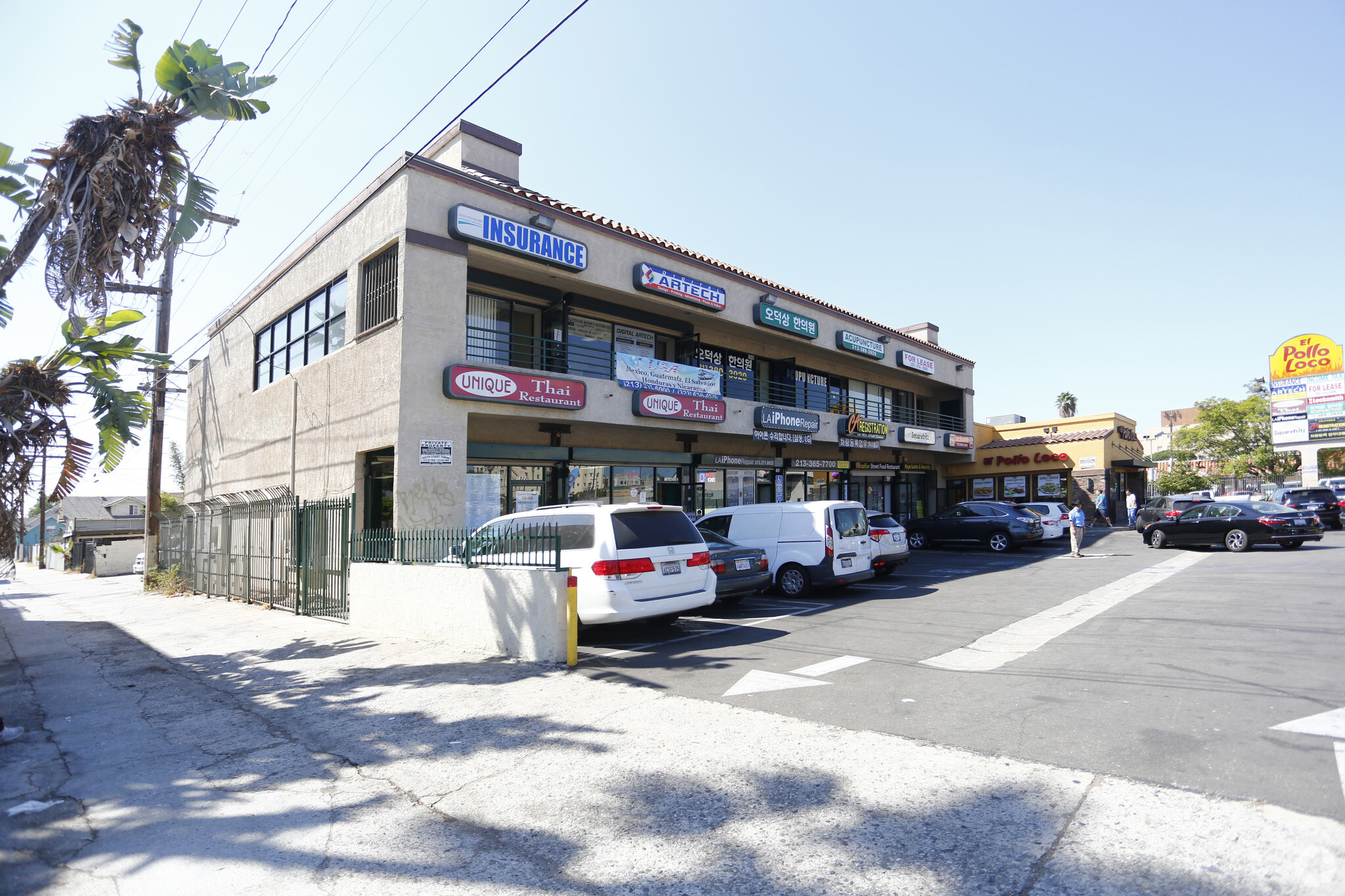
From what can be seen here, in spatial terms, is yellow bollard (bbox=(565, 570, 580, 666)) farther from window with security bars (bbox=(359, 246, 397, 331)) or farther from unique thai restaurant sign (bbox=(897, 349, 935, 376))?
unique thai restaurant sign (bbox=(897, 349, 935, 376))

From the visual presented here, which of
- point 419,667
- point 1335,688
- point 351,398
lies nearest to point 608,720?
point 419,667

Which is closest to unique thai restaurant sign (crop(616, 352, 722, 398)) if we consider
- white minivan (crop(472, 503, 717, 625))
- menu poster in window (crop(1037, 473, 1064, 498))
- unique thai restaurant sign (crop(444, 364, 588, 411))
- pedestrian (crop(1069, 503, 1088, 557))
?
unique thai restaurant sign (crop(444, 364, 588, 411))

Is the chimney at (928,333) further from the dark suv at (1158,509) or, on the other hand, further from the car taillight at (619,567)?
the car taillight at (619,567)

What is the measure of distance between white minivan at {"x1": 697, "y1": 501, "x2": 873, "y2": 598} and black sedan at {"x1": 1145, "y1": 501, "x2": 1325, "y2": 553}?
477 inches

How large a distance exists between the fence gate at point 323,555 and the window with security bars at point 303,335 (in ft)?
12.9

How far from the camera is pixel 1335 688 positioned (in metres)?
5.99

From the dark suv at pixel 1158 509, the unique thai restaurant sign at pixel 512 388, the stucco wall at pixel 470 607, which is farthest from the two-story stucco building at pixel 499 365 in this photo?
the dark suv at pixel 1158 509

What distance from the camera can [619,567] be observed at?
859cm

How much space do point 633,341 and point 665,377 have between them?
226 cm

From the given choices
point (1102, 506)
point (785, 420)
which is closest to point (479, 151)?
point (785, 420)

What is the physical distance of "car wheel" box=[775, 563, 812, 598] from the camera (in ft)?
42.3

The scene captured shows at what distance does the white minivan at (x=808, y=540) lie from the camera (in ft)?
41.4

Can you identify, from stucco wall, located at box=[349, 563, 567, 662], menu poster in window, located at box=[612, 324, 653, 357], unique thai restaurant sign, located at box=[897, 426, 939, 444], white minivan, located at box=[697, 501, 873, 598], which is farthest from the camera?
unique thai restaurant sign, located at box=[897, 426, 939, 444]

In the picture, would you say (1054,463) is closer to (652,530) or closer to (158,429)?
(652,530)
